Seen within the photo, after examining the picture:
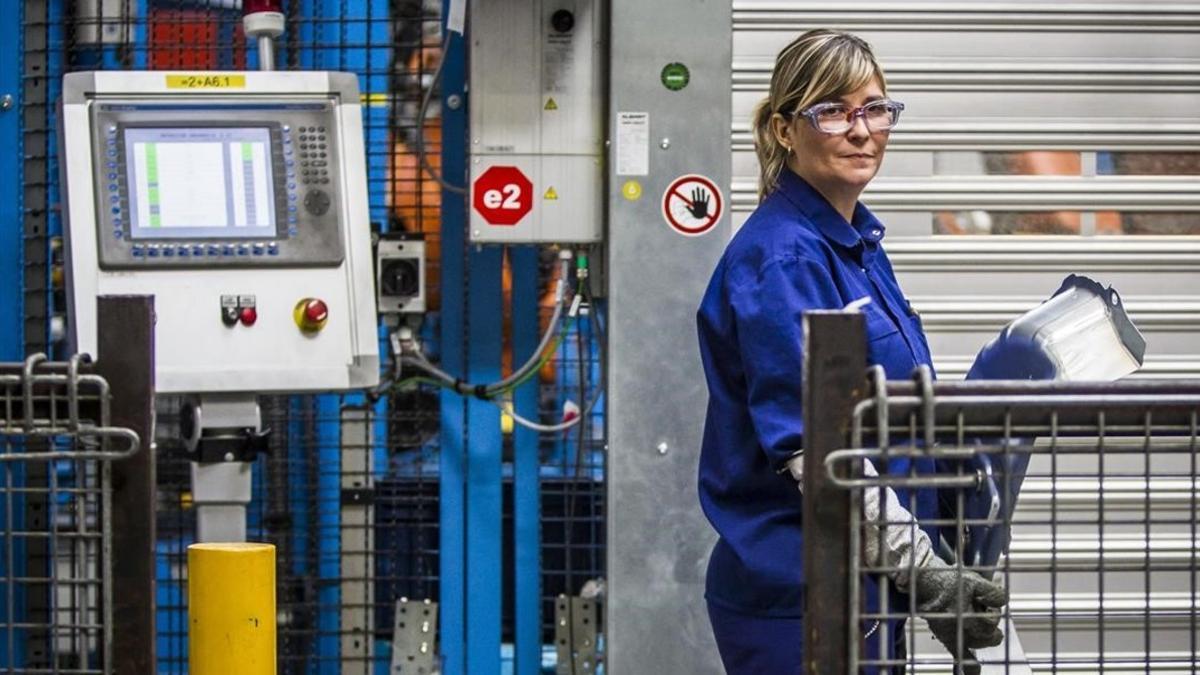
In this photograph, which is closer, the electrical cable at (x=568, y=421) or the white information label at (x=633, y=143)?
the white information label at (x=633, y=143)

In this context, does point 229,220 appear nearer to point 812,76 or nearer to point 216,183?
point 216,183

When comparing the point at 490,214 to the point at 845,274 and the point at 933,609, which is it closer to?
the point at 845,274

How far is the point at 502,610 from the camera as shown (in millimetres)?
5031

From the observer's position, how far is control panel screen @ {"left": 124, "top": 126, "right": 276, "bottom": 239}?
14.4 ft

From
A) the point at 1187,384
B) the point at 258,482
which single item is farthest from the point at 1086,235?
the point at 1187,384

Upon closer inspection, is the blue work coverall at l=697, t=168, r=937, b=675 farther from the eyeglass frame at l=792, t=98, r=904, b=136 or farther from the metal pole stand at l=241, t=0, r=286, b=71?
the metal pole stand at l=241, t=0, r=286, b=71

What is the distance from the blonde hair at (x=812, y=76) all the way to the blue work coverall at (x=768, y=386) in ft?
0.26

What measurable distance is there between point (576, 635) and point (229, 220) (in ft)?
4.73

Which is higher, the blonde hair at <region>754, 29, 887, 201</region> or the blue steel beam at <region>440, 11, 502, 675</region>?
the blonde hair at <region>754, 29, 887, 201</region>

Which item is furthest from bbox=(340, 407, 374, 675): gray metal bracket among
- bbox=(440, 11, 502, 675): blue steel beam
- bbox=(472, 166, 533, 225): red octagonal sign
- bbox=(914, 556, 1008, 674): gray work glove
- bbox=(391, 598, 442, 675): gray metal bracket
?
bbox=(914, 556, 1008, 674): gray work glove

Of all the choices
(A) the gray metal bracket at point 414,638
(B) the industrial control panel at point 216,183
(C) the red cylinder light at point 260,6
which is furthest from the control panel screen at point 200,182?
(A) the gray metal bracket at point 414,638

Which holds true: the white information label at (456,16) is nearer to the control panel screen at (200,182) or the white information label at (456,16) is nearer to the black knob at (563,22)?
the black knob at (563,22)

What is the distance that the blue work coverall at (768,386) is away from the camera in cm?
305

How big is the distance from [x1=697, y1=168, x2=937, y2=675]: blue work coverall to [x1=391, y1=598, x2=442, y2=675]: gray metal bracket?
163 cm
